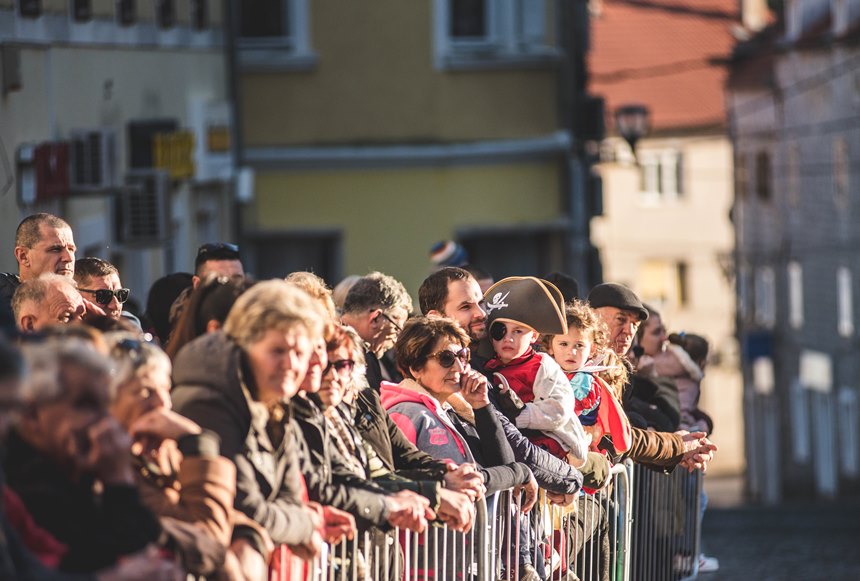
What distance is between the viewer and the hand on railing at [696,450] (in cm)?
1029

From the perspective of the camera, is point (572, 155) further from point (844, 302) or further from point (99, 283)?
point (844, 302)

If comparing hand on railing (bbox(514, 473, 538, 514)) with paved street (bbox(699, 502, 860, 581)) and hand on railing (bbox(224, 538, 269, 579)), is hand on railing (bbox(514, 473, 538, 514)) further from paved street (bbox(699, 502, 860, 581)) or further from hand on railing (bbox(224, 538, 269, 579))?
paved street (bbox(699, 502, 860, 581))

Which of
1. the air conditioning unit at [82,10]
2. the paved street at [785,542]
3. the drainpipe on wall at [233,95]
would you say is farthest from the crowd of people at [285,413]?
the paved street at [785,542]

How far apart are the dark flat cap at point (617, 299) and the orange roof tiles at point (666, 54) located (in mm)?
48094

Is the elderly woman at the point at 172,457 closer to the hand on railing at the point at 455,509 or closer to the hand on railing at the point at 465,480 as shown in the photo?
the hand on railing at the point at 455,509

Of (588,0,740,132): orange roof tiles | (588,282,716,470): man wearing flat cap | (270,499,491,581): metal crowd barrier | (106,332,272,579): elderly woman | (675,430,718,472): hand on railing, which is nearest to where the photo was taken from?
(106,332,272,579): elderly woman

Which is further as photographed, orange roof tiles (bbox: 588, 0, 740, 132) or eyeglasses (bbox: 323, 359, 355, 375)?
orange roof tiles (bbox: 588, 0, 740, 132)

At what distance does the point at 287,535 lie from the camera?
6.30m

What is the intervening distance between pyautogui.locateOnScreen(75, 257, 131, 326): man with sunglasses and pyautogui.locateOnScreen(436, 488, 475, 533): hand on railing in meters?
2.06

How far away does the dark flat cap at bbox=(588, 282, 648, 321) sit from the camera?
10047mm

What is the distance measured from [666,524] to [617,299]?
1.26 meters

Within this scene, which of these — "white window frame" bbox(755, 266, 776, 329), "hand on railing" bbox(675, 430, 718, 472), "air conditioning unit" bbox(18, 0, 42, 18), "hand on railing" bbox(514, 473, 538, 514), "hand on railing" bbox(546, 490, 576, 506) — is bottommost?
"white window frame" bbox(755, 266, 776, 329)

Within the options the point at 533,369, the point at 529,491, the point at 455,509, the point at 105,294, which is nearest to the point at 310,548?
the point at 455,509

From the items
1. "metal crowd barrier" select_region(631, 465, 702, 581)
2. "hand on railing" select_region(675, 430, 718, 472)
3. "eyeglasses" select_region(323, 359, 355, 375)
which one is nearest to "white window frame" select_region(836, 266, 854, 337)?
"metal crowd barrier" select_region(631, 465, 702, 581)
